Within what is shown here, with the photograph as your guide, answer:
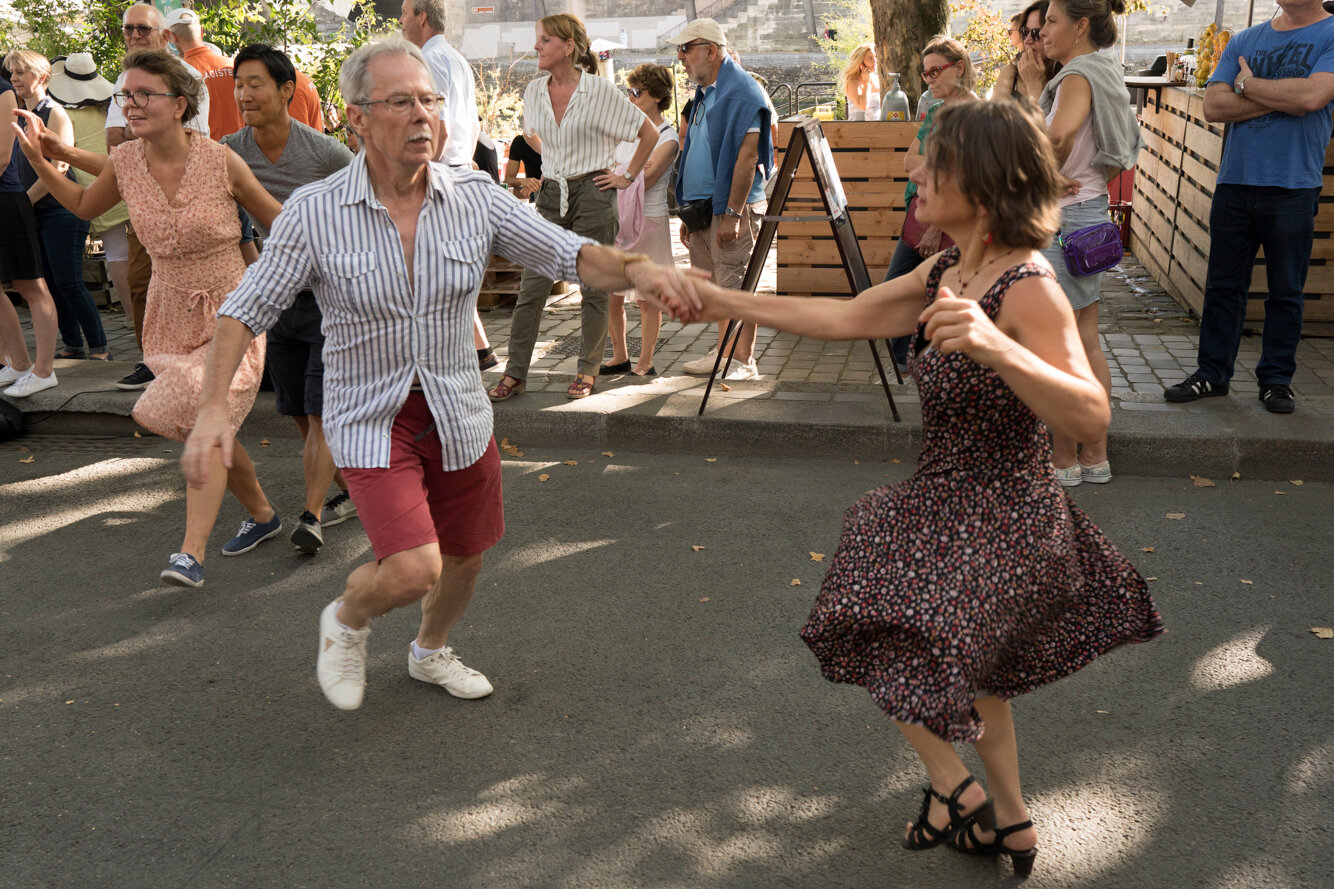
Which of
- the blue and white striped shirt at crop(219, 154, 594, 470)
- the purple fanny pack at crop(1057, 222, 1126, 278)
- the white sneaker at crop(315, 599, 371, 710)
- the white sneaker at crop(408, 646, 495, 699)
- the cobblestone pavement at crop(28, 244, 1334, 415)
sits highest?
the blue and white striped shirt at crop(219, 154, 594, 470)

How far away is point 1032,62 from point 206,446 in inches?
184

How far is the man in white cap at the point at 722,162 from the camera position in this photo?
721 cm

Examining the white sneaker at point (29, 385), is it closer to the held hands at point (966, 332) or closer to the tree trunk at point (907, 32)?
the held hands at point (966, 332)

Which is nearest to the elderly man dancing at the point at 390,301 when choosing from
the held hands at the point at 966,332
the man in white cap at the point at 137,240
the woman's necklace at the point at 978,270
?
the woman's necklace at the point at 978,270

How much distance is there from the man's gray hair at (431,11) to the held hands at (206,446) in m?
4.87

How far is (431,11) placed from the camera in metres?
7.46

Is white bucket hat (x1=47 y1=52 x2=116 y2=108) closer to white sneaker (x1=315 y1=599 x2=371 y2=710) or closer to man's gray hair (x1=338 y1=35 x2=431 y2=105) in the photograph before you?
man's gray hair (x1=338 y1=35 x2=431 y2=105)

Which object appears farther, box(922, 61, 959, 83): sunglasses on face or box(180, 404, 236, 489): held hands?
box(922, 61, 959, 83): sunglasses on face

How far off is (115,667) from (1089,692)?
10.8 feet

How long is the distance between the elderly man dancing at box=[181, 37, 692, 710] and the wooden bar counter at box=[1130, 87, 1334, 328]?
5546 mm

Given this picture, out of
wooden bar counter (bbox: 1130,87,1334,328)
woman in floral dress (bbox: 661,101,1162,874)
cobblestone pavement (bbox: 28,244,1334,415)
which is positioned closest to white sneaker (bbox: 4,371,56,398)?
cobblestone pavement (bbox: 28,244,1334,415)

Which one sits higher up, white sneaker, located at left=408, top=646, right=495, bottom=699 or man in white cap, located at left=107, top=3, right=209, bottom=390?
man in white cap, located at left=107, top=3, right=209, bottom=390

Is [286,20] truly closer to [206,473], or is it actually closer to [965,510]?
[206,473]

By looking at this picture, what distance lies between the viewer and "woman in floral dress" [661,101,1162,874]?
2.54 meters
